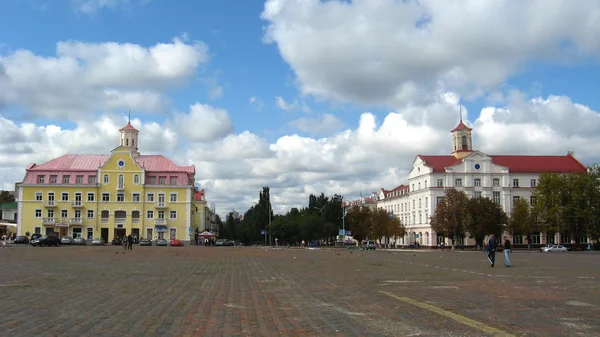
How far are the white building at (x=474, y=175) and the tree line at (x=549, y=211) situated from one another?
49.4 ft

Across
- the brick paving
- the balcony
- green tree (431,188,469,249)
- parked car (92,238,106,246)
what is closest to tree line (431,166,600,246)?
green tree (431,188,469,249)

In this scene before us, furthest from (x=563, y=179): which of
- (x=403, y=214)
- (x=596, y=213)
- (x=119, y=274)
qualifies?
(x=119, y=274)

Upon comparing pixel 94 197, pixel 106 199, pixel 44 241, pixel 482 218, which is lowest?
pixel 44 241

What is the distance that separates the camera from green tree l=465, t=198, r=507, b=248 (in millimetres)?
81562

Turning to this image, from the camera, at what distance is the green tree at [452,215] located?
83500 mm

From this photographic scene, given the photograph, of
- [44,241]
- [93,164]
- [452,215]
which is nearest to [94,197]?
[93,164]

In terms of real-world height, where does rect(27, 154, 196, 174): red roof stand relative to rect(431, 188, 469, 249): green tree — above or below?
above

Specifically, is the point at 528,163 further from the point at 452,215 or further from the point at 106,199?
the point at 106,199

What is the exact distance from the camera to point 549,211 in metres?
83.1

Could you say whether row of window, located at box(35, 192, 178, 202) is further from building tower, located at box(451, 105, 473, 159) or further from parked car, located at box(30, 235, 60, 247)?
building tower, located at box(451, 105, 473, 159)

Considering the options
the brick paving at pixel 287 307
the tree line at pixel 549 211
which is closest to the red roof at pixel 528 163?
the tree line at pixel 549 211

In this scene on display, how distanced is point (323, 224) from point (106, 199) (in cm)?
4257

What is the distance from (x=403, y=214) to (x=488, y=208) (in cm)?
3951

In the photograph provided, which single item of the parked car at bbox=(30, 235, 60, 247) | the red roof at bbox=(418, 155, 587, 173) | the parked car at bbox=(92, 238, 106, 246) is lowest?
the parked car at bbox=(92, 238, 106, 246)
